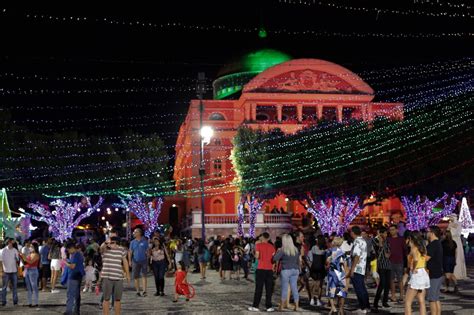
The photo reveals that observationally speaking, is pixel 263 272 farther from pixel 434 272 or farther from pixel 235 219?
pixel 235 219

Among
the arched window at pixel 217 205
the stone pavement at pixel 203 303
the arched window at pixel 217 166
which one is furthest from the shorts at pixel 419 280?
the arched window at pixel 217 205

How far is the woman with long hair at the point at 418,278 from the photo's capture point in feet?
36.0

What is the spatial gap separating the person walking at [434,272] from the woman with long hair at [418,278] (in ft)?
0.66

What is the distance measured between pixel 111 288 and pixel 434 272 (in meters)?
5.54

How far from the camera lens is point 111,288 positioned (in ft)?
39.6

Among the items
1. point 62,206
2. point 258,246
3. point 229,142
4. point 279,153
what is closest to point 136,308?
point 258,246

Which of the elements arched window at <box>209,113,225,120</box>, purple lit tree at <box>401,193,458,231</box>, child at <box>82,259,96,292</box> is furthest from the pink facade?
child at <box>82,259,96,292</box>

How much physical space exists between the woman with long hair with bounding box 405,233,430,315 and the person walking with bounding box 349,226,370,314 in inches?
62.9

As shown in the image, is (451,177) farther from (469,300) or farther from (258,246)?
(258,246)

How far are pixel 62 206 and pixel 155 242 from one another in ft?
99.6

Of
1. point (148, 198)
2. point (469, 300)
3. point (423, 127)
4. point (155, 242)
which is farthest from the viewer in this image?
point (148, 198)

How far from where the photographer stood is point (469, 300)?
15086mm

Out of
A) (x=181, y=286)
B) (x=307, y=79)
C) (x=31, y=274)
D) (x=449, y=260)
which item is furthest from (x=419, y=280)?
(x=307, y=79)

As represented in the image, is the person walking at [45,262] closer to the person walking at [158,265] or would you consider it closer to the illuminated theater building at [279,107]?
the person walking at [158,265]
